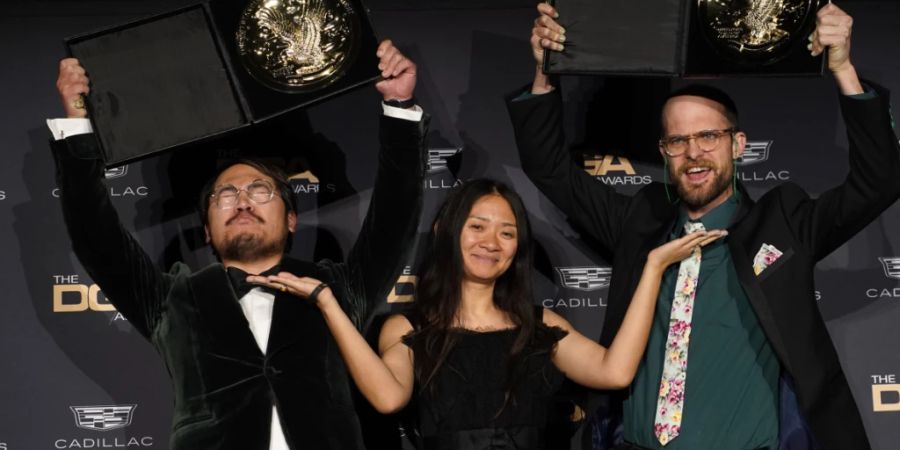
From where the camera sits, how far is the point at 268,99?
335 cm

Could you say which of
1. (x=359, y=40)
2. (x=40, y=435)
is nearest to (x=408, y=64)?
(x=359, y=40)

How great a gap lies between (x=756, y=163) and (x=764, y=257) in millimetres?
825

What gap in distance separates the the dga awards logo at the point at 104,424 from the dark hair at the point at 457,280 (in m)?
1.16

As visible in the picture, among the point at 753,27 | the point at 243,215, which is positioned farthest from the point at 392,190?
the point at 753,27

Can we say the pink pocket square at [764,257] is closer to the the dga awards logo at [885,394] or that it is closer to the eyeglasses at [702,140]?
the eyeglasses at [702,140]

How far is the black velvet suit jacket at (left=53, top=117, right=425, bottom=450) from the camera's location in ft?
10.4

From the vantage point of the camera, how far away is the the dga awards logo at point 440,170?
4.03 meters

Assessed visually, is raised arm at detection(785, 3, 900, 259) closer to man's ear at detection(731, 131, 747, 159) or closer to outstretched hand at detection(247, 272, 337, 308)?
man's ear at detection(731, 131, 747, 159)

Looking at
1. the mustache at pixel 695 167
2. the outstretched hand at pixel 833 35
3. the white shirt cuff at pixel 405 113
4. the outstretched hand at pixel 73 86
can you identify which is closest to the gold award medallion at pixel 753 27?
the outstretched hand at pixel 833 35

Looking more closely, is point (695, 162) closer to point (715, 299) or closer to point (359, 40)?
point (715, 299)

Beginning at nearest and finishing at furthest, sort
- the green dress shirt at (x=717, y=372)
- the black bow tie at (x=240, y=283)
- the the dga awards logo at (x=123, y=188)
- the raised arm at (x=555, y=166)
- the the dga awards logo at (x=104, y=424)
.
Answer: the green dress shirt at (x=717, y=372) < the black bow tie at (x=240, y=283) < the raised arm at (x=555, y=166) < the the dga awards logo at (x=104, y=424) < the the dga awards logo at (x=123, y=188)

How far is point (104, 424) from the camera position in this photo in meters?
3.89

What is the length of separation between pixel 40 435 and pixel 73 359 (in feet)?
0.88

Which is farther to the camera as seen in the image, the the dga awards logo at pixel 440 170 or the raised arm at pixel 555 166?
the the dga awards logo at pixel 440 170
